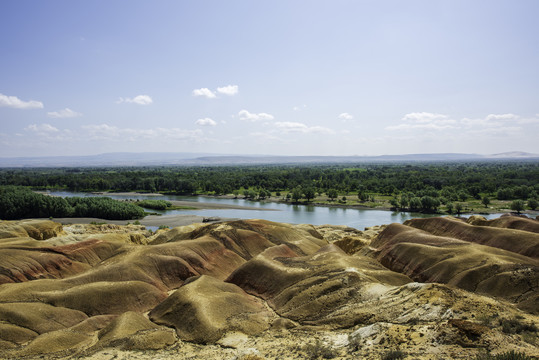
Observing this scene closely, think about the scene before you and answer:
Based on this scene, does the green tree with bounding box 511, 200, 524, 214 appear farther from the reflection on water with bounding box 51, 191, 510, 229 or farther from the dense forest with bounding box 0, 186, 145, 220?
the dense forest with bounding box 0, 186, 145, 220

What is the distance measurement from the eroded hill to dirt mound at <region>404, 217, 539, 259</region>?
161 millimetres

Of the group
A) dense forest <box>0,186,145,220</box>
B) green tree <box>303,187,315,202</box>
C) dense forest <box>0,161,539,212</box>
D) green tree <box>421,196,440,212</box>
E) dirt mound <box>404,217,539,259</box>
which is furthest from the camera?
green tree <box>303,187,315,202</box>

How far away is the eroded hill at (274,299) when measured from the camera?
18953mm

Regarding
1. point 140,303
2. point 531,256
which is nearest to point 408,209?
point 531,256

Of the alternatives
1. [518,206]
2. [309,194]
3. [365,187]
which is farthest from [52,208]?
[518,206]

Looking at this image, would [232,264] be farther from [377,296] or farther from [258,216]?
[258,216]

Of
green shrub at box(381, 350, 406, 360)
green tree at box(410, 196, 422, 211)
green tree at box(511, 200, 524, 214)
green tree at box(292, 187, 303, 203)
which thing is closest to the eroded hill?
green shrub at box(381, 350, 406, 360)

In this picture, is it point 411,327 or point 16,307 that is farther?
point 16,307

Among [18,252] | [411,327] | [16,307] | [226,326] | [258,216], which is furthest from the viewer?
[258,216]

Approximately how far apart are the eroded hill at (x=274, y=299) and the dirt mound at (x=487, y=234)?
161mm

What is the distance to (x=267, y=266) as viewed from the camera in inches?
1359

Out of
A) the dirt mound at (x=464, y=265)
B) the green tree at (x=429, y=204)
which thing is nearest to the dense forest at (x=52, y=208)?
the dirt mound at (x=464, y=265)

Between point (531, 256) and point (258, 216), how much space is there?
70950 millimetres

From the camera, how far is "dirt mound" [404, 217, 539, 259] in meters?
36.2
